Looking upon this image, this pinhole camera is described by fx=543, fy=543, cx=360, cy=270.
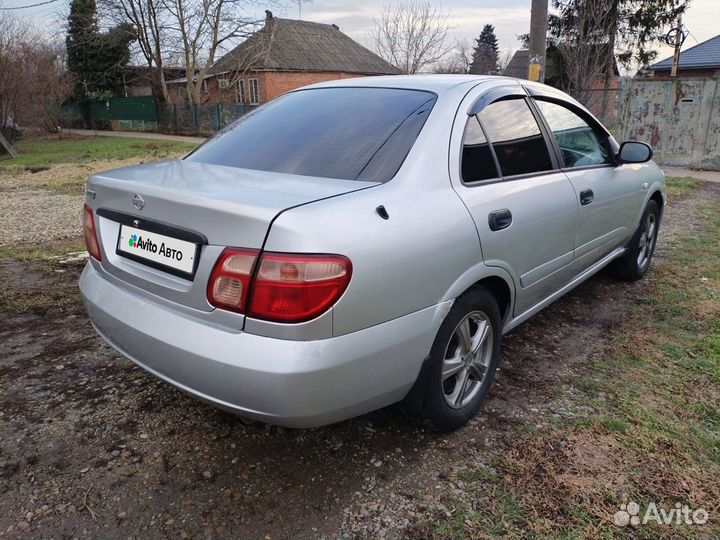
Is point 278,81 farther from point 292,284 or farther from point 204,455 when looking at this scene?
point 292,284

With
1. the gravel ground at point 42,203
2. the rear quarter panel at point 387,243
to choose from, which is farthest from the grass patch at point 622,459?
the gravel ground at point 42,203

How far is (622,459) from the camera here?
240 cm

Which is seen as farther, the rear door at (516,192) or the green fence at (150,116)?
the green fence at (150,116)

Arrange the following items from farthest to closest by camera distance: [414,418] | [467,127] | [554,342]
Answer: [554,342], [467,127], [414,418]

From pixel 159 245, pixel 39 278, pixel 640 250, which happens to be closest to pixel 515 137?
pixel 159 245

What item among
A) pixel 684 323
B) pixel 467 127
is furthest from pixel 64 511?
pixel 684 323

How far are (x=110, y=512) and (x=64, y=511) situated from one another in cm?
18

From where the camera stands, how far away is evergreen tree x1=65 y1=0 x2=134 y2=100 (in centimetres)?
3017

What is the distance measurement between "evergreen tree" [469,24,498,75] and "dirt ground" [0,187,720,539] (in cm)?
6787

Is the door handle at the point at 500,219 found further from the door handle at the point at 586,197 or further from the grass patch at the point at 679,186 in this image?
the grass patch at the point at 679,186

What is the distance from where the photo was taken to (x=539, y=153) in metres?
3.11

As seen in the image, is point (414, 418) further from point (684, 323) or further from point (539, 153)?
point (684, 323)

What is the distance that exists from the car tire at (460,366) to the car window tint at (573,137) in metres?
1.34

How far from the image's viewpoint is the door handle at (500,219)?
8.21 feet
